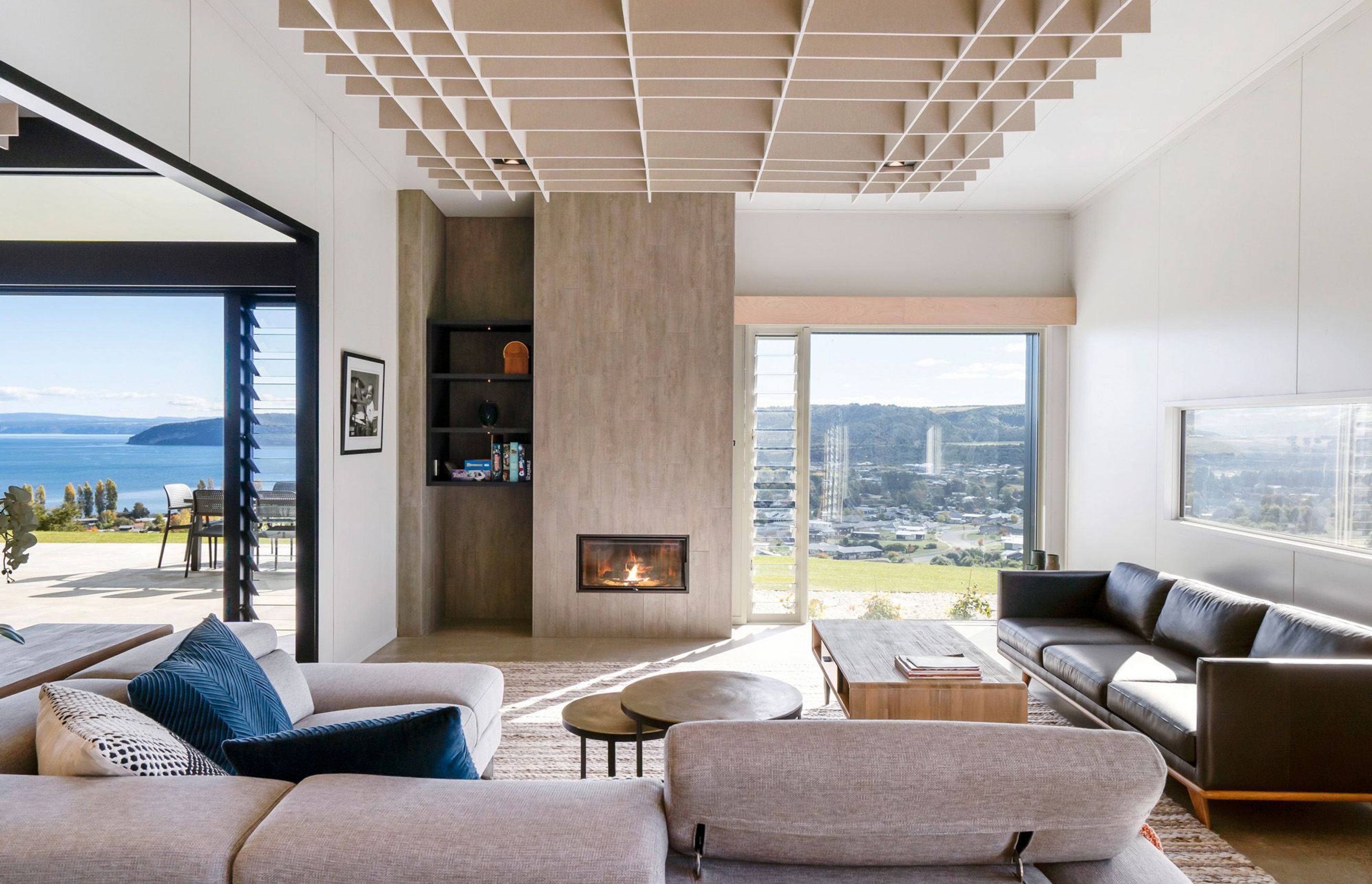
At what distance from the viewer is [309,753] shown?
1.51m

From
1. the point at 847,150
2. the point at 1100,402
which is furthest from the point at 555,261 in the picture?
the point at 1100,402

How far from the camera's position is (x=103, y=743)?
155cm

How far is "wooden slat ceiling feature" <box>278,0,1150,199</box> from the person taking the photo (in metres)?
2.22

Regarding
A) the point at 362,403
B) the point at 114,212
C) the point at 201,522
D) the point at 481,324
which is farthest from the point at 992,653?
the point at 114,212

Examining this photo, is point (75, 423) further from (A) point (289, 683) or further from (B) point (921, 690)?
(B) point (921, 690)

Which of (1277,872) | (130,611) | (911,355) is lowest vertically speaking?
(1277,872)

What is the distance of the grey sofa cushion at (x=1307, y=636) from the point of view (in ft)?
9.13

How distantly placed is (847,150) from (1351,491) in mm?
2453

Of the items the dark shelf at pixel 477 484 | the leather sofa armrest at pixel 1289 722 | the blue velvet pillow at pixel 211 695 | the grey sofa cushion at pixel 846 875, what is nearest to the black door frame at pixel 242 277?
the dark shelf at pixel 477 484

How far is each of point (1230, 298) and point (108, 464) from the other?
6.06 m

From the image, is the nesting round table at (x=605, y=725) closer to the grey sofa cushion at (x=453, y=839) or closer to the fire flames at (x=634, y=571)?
the grey sofa cushion at (x=453, y=839)

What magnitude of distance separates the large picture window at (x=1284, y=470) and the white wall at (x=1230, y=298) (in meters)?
0.10

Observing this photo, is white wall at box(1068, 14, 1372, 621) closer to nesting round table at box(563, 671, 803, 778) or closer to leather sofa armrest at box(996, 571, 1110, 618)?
leather sofa armrest at box(996, 571, 1110, 618)

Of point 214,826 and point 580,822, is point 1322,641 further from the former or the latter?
point 214,826
